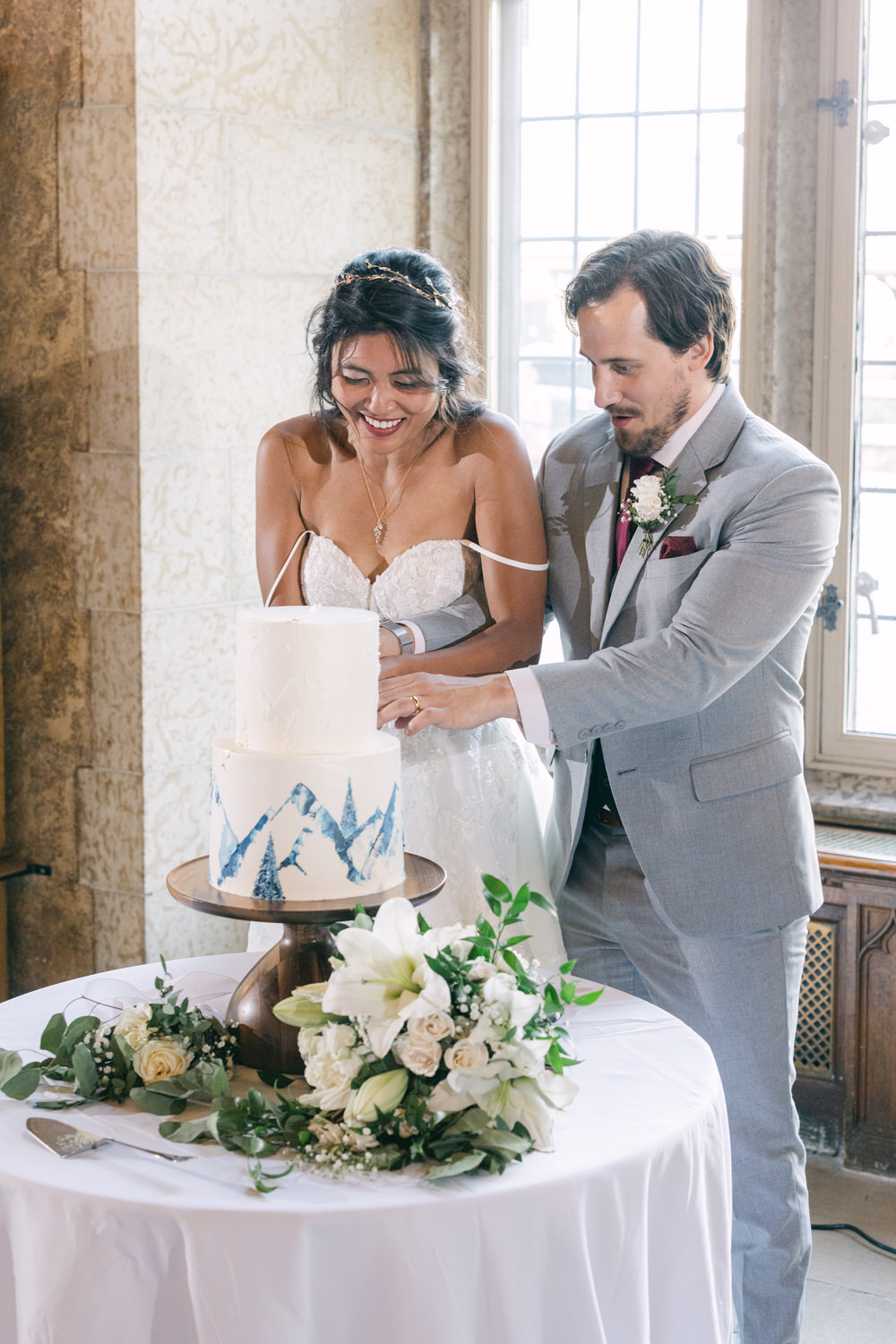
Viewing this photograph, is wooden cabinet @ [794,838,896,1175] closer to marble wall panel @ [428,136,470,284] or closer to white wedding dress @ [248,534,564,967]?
white wedding dress @ [248,534,564,967]

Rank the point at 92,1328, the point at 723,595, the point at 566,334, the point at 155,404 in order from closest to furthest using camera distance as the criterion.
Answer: the point at 92,1328 → the point at 723,595 → the point at 155,404 → the point at 566,334

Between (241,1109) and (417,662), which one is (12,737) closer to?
(417,662)

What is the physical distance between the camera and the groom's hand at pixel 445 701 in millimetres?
2213

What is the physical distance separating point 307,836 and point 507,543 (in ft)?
3.29

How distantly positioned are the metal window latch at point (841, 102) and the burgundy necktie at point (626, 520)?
1.68 m

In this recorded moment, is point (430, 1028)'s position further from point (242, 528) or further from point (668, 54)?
point (668, 54)

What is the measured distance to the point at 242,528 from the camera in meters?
3.68

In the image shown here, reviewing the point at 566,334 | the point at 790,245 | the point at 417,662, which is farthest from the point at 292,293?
the point at 417,662

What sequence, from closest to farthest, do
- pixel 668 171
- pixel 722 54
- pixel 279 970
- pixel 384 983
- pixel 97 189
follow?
pixel 384 983, pixel 279 970, pixel 97 189, pixel 722 54, pixel 668 171

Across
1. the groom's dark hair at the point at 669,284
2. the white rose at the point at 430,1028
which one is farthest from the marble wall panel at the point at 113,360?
the white rose at the point at 430,1028

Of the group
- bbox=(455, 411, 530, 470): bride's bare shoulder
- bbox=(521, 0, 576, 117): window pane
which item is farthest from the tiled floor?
bbox=(521, 0, 576, 117): window pane

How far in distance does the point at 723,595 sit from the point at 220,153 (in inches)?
78.6

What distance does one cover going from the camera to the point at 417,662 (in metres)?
2.47

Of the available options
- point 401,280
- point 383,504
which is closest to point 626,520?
point 383,504
